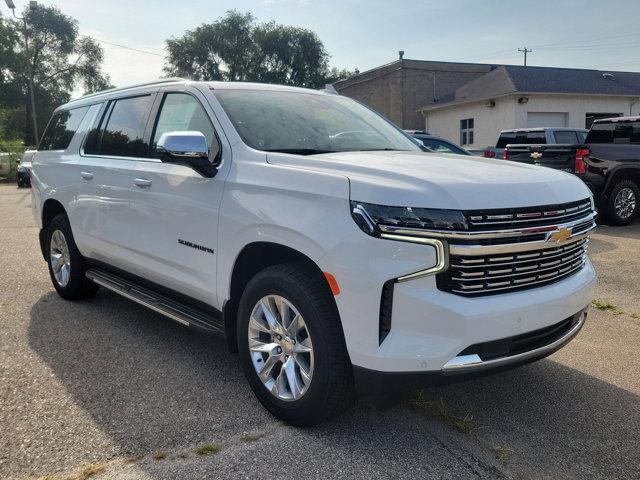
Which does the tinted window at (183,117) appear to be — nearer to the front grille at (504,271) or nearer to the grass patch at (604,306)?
the front grille at (504,271)

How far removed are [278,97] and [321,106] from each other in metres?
0.33

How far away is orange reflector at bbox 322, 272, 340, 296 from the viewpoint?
2.74m

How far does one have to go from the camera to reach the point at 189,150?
3375mm

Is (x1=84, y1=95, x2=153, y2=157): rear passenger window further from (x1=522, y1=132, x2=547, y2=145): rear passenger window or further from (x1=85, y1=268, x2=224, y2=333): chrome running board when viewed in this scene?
(x1=522, y1=132, x2=547, y2=145): rear passenger window

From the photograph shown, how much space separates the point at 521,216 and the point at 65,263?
4.52m

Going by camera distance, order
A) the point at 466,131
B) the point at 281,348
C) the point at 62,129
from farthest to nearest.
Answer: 1. the point at 466,131
2. the point at 62,129
3. the point at 281,348

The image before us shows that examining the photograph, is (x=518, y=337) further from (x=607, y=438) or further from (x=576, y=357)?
(x=576, y=357)

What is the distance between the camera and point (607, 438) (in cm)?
306

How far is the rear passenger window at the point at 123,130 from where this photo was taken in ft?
14.6

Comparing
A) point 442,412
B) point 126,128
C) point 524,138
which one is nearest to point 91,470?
point 442,412

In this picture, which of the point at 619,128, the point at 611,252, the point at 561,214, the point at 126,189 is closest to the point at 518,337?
the point at 561,214

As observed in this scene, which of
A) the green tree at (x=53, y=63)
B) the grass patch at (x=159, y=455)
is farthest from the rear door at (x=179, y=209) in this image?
the green tree at (x=53, y=63)

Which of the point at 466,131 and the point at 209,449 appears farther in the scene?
the point at 466,131

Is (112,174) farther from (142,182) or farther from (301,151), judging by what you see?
(301,151)
